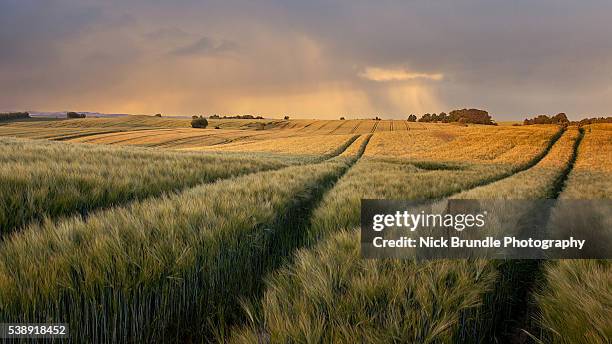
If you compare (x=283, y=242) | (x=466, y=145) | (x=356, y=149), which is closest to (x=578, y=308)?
(x=283, y=242)

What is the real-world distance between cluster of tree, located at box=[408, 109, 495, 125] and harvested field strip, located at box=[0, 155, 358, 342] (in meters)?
96.5

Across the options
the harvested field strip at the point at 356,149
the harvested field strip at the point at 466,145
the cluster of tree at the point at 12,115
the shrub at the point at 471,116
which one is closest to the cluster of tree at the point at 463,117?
the shrub at the point at 471,116

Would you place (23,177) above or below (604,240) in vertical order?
above

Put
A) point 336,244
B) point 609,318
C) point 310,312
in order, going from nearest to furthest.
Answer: point 609,318
point 310,312
point 336,244

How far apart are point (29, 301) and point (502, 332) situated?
10.4 feet

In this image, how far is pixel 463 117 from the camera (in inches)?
3703

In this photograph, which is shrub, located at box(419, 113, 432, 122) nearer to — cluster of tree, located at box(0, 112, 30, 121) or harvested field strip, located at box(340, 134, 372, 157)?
harvested field strip, located at box(340, 134, 372, 157)

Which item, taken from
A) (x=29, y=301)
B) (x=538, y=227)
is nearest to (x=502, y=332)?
(x=29, y=301)

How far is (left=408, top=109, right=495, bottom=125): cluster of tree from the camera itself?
299 feet

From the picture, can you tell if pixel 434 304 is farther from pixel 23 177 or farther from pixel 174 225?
pixel 23 177

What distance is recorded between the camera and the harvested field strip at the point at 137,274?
1.80 meters

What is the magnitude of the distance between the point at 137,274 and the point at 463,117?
106 meters

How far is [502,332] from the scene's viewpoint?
2.39 metres

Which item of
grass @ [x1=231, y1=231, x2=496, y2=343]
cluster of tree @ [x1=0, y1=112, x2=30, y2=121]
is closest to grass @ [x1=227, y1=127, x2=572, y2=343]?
grass @ [x1=231, y1=231, x2=496, y2=343]
